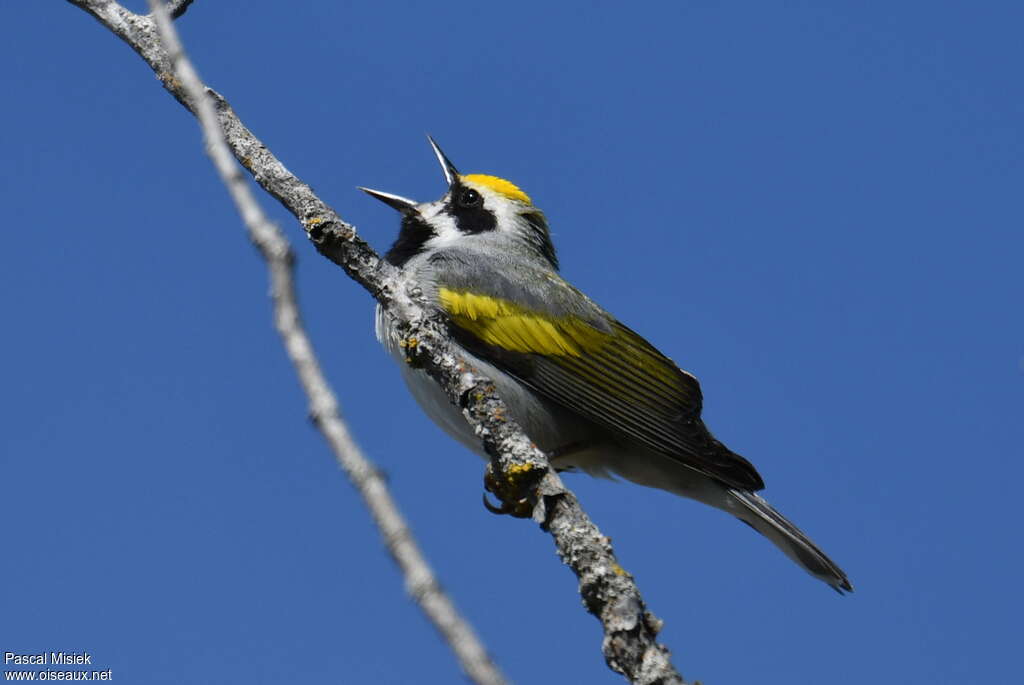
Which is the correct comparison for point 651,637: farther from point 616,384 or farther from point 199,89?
Result: point 616,384

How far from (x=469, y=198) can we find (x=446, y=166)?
36 cm

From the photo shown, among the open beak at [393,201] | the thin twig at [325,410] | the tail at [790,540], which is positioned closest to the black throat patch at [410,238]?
the open beak at [393,201]

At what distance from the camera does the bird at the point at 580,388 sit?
6020mm

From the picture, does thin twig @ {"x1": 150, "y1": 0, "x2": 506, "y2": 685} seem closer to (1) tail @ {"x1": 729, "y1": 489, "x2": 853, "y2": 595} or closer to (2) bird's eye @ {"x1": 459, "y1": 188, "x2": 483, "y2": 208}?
(1) tail @ {"x1": 729, "y1": 489, "x2": 853, "y2": 595}

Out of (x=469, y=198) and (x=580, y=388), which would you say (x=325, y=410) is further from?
(x=469, y=198)

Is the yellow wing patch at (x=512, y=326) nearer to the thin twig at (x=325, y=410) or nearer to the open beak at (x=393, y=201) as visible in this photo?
the open beak at (x=393, y=201)

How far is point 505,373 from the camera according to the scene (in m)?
6.18

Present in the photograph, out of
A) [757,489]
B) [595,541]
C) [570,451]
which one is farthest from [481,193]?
[595,541]

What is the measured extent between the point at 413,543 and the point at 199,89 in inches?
48.5

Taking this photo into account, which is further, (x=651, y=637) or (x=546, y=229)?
(x=546, y=229)

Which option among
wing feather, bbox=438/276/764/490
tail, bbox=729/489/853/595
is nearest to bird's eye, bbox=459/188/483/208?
wing feather, bbox=438/276/764/490

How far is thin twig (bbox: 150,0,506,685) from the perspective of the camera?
179cm

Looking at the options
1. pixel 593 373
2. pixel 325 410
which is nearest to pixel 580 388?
pixel 593 373

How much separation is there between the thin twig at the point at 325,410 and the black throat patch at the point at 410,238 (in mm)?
4704
